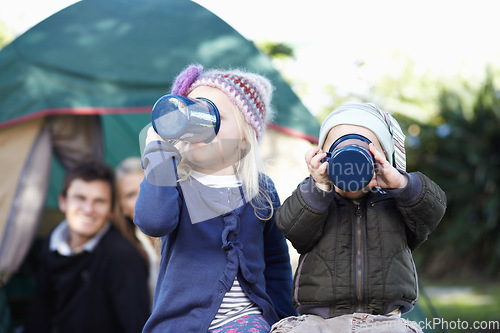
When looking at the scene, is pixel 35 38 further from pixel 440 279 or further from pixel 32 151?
pixel 440 279

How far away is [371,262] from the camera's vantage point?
1647 millimetres

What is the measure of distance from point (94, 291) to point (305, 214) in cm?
243

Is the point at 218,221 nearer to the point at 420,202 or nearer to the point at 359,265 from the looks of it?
the point at 359,265

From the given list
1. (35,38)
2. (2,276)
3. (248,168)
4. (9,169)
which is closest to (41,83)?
(35,38)

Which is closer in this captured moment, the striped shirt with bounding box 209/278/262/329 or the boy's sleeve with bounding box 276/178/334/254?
the boy's sleeve with bounding box 276/178/334/254

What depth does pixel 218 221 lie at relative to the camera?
6.07 feet

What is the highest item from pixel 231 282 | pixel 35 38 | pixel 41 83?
pixel 35 38

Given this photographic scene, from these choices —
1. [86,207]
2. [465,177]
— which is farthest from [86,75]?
[465,177]

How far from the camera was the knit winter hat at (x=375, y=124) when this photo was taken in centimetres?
169

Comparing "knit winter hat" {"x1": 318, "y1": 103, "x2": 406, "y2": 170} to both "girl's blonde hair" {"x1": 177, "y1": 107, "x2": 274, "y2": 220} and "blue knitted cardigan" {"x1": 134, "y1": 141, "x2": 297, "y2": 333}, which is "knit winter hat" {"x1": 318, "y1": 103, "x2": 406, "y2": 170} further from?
"blue knitted cardigan" {"x1": 134, "y1": 141, "x2": 297, "y2": 333}

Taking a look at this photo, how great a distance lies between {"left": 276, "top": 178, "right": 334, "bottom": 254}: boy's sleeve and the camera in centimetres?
162

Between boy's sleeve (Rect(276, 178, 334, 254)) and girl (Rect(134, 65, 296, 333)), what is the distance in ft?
0.71

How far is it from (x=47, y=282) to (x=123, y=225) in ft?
2.10

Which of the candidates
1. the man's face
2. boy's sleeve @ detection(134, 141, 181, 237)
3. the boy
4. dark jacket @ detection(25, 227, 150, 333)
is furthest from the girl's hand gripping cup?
the man's face
